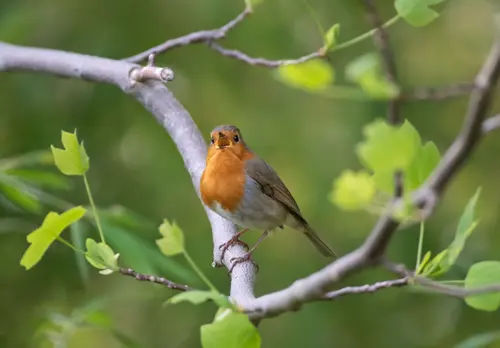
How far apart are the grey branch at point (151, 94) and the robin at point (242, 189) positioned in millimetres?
58

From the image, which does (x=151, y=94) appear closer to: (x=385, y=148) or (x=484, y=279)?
(x=484, y=279)

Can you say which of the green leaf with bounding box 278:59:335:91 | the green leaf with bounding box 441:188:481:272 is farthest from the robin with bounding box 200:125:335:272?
the green leaf with bounding box 278:59:335:91

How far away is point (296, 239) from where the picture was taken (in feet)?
10.8

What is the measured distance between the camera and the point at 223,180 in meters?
1.94

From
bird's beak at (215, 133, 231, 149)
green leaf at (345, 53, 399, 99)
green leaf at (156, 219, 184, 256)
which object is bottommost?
green leaf at (345, 53, 399, 99)

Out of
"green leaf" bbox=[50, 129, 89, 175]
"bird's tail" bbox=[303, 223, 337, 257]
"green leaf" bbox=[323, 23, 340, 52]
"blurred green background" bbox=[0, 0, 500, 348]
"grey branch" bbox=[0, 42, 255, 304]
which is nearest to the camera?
"green leaf" bbox=[50, 129, 89, 175]

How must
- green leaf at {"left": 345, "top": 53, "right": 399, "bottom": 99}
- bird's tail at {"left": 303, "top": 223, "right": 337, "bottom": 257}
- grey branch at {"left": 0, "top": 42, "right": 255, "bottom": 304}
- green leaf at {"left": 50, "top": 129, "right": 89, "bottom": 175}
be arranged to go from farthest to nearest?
bird's tail at {"left": 303, "top": 223, "right": 337, "bottom": 257} < grey branch at {"left": 0, "top": 42, "right": 255, "bottom": 304} < green leaf at {"left": 50, "top": 129, "right": 89, "bottom": 175} < green leaf at {"left": 345, "top": 53, "right": 399, "bottom": 99}

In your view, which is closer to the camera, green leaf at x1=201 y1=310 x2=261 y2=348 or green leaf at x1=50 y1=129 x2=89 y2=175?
green leaf at x1=201 y1=310 x2=261 y2=348

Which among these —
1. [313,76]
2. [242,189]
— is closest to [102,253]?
[313,76]

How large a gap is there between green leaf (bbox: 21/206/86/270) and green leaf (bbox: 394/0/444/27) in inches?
17.6

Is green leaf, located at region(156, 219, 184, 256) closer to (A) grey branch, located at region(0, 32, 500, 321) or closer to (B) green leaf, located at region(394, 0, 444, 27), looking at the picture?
(A) grey branch, located at region(0, 32, 500, 321)

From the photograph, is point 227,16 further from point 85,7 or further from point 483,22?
point 483,22

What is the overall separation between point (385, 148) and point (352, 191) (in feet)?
0.14

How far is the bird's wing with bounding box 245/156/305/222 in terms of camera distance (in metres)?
2.12
